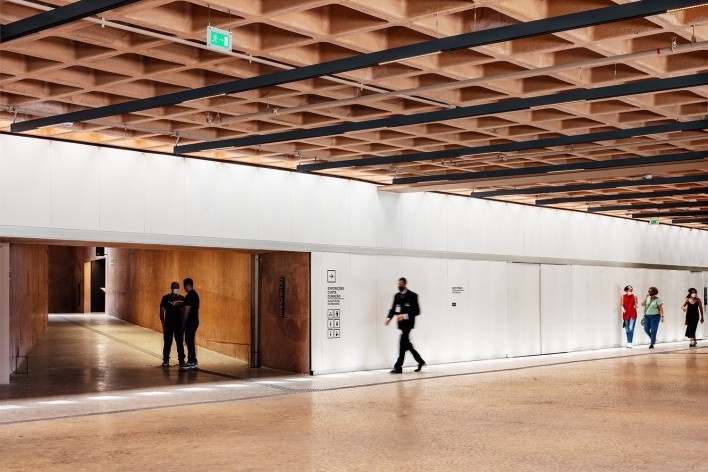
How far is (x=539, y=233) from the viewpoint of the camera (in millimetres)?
21219

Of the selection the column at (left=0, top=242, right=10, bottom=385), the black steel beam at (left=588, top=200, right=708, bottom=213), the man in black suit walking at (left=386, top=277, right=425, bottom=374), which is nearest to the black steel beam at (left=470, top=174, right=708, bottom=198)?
the black steel beam at (left=588, top=200, right=708, bottom=213)

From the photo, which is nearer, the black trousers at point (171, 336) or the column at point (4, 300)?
the column at point (4, 300)

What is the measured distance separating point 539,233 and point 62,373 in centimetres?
1089

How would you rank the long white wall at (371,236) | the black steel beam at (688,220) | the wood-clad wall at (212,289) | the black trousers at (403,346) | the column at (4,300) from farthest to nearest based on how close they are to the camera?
the black steel beam at (688,220) < the wood-clad wall at (212,289) < the black trousers at (403,346) < the column at (4,300) < the long white wall at (371,236)

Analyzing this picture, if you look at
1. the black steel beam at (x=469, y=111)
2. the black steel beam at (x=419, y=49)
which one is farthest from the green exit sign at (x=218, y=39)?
the black steel beam at (x=469, y=111)

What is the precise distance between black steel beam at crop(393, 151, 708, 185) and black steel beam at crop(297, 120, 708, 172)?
1.84 m

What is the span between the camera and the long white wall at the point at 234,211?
1263 cm

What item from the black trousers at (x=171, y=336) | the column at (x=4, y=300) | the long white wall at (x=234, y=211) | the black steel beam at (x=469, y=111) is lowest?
the black trousers at (x=171, y=336)

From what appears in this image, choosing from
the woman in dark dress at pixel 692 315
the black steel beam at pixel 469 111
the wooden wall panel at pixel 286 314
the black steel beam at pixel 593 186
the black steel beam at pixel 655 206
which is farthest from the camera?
the woman in dark dress at pixel 692 315

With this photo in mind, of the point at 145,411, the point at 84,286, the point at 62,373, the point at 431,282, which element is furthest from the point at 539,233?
the point at 84,286

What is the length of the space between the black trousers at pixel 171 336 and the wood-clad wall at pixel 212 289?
1.08 meters

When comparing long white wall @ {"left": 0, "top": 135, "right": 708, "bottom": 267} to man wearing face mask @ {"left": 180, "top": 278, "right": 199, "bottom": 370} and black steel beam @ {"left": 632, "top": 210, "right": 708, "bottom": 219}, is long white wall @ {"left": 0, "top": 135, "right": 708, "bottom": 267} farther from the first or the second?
black steel beam @ {"left": 632, "top": 210, "right": 708, "bottom": 219}

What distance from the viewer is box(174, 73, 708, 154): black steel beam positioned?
372 inches

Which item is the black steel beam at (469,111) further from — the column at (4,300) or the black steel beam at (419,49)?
the column at (4,300)
